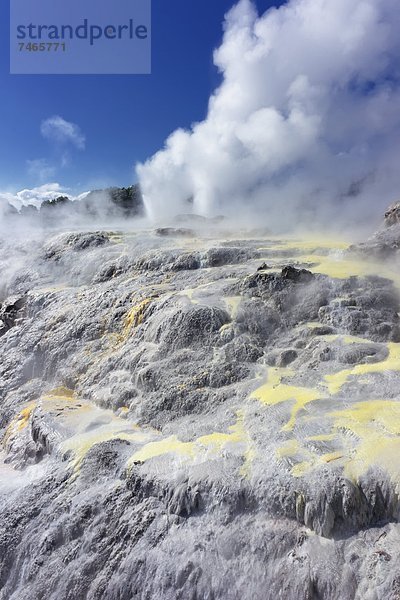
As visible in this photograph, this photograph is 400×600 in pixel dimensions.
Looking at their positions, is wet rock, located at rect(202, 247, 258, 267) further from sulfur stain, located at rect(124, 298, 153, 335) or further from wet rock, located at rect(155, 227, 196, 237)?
wet rock, located at rect(155, 227, 196, 237)

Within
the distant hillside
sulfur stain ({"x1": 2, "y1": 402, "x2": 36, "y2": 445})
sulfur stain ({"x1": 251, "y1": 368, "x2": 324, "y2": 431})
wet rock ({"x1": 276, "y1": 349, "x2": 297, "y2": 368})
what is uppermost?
the distant hillside

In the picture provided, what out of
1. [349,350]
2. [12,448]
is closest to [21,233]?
[12,448]

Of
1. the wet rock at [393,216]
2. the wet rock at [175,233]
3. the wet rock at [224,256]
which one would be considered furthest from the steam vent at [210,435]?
the wet rock at [175,233]

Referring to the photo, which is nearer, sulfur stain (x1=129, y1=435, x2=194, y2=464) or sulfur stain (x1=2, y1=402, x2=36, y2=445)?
sulfur stain (x1=129, y1=435, x2=194, y2=464)

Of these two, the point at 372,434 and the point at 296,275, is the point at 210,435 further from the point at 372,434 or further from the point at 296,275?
the point at 296,275

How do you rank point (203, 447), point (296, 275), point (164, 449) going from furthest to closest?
point (296, 275)
point (164, 449)
point (203, 447)

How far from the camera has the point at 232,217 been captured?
36938mm

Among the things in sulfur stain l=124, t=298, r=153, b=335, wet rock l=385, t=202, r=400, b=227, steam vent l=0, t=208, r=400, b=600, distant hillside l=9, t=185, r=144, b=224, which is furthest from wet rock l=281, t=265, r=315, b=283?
distant hillside l=9, t=185, r=144, b=224

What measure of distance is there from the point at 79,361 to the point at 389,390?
9582 millimetres

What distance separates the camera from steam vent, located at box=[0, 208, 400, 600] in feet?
22.5

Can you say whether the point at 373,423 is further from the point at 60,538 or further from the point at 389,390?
the point at 60,538

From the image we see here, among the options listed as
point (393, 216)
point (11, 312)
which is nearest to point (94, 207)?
point (11, 312)

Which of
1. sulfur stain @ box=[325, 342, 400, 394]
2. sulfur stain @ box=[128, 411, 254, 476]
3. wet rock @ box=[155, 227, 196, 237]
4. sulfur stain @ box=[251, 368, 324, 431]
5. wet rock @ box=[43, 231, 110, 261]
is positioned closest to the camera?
sulfur stain @ box=[128, 411, 254, 476]

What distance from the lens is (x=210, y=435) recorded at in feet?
30.3
